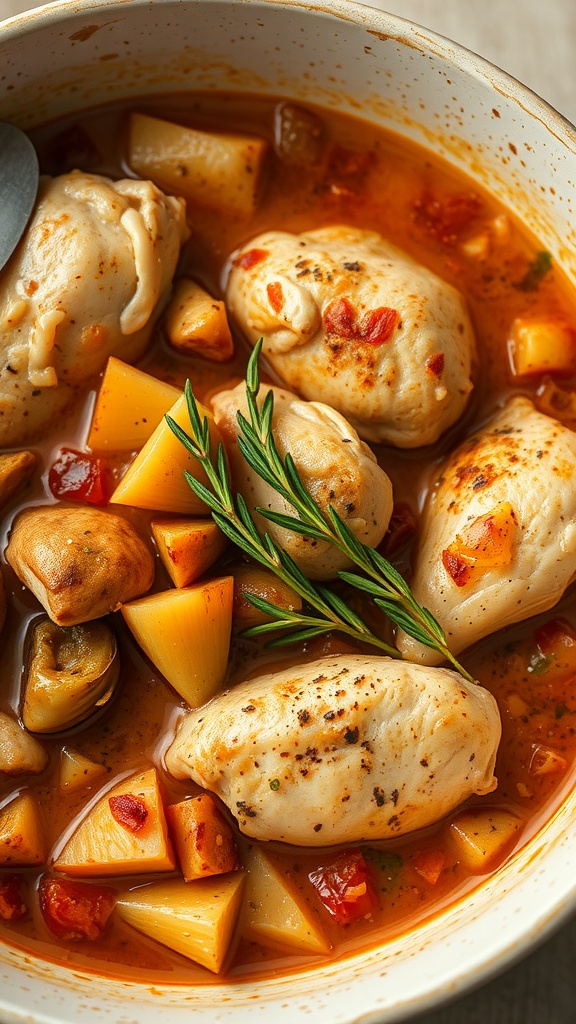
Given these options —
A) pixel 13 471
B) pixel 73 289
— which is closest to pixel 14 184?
pixel 73 289

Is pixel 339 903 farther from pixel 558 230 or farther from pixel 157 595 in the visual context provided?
pixel 558 230

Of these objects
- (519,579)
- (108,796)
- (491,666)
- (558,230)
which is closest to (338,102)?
(558,230)

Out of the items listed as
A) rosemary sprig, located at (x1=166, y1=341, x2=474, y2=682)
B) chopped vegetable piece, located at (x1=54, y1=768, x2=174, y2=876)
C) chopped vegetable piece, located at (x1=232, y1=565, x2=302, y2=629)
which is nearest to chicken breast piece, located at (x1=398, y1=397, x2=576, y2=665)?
rosemary sprig, located at (x1=166, y1=341, x2=474, y2=682)

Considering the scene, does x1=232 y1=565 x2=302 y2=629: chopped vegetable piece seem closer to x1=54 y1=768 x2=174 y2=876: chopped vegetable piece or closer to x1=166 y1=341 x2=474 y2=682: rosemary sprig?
x1=166 y1=341 x2=474 y2=682: rosemary sprig

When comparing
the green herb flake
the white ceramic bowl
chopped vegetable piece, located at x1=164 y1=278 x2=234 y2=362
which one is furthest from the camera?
the green herb flake

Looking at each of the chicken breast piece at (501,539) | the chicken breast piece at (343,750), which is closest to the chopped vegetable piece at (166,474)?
the chicken breast piece at (343,750)

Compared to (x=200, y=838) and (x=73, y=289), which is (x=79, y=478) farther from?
(x=200, y=838)
